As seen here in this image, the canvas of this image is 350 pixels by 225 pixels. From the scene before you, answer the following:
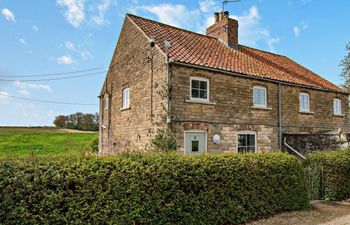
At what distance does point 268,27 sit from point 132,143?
30.7ft

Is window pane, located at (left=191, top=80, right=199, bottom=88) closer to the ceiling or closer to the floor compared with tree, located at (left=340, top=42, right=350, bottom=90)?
closer to the floor

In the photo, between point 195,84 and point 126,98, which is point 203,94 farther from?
point 126,98

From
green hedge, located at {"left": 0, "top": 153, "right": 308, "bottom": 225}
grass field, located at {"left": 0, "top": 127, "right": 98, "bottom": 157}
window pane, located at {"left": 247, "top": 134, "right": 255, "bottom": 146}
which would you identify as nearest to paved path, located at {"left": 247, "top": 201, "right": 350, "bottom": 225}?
green hedge, located at {"left": 0, "top": 153, "right": 308, "bottom": 225}

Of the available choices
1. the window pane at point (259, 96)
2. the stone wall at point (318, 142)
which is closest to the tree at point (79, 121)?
the window pane at point (259, 96)

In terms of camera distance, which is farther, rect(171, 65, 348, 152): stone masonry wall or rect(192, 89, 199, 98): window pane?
rect(192, 89, 199, 98): window pane

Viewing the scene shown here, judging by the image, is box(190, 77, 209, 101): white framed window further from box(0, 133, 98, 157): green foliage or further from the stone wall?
box(0, 133, 98, 157): green foliage

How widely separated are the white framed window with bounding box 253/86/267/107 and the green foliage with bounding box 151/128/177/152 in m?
6.09

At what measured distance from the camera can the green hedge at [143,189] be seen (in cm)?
487

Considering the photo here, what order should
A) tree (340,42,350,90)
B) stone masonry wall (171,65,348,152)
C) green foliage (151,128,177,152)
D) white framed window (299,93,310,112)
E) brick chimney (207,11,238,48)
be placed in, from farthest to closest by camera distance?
tree (340,42,350,90) < brick chimney (207,11,238,48) < white framed window (299,93,310,112) < stone masonry wall (171,65,348,152) < green foliage (151,128,177,152)

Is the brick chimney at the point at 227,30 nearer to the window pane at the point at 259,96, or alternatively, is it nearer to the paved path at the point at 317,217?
the window pane at the point at 259,96

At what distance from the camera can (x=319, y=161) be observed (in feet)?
33.3

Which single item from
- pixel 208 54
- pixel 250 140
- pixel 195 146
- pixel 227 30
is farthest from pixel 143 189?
pixel 227 30

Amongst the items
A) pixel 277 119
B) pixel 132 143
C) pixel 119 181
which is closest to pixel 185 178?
pixel 119 181

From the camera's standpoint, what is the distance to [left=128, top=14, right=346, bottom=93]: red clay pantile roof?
14.2 metres
